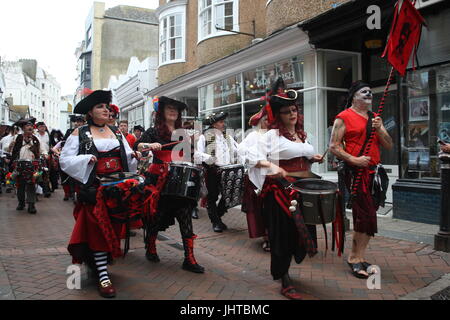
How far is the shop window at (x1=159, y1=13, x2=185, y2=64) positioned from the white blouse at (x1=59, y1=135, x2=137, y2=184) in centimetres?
1369

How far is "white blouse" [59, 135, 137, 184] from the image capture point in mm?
3625

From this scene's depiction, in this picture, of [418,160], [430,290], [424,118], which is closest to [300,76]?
[424,118]

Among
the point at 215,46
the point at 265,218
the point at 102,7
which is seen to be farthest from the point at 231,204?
the point at 102,7

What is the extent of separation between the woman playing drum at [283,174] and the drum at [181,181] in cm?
85

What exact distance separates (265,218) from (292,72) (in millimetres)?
6497

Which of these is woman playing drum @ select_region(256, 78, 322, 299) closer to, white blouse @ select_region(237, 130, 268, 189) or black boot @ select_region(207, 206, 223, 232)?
white blouse @ select_region(237, 130, 268, 189)

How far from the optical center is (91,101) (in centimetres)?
392

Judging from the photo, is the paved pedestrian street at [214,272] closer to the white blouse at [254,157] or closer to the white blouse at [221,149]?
the white blouse at [254,157]

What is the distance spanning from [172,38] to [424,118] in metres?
12.9

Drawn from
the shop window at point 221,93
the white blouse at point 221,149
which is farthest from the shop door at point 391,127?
the shop window at point 221,93

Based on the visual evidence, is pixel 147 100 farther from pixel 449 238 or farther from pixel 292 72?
pixel 449 238

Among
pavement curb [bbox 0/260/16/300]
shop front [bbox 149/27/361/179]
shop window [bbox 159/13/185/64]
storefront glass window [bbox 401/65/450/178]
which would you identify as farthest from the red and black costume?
shop window [bbox 159/13/185/64]

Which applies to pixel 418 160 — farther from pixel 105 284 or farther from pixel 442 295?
pixel 105 284

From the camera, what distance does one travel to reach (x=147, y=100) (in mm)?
20312
